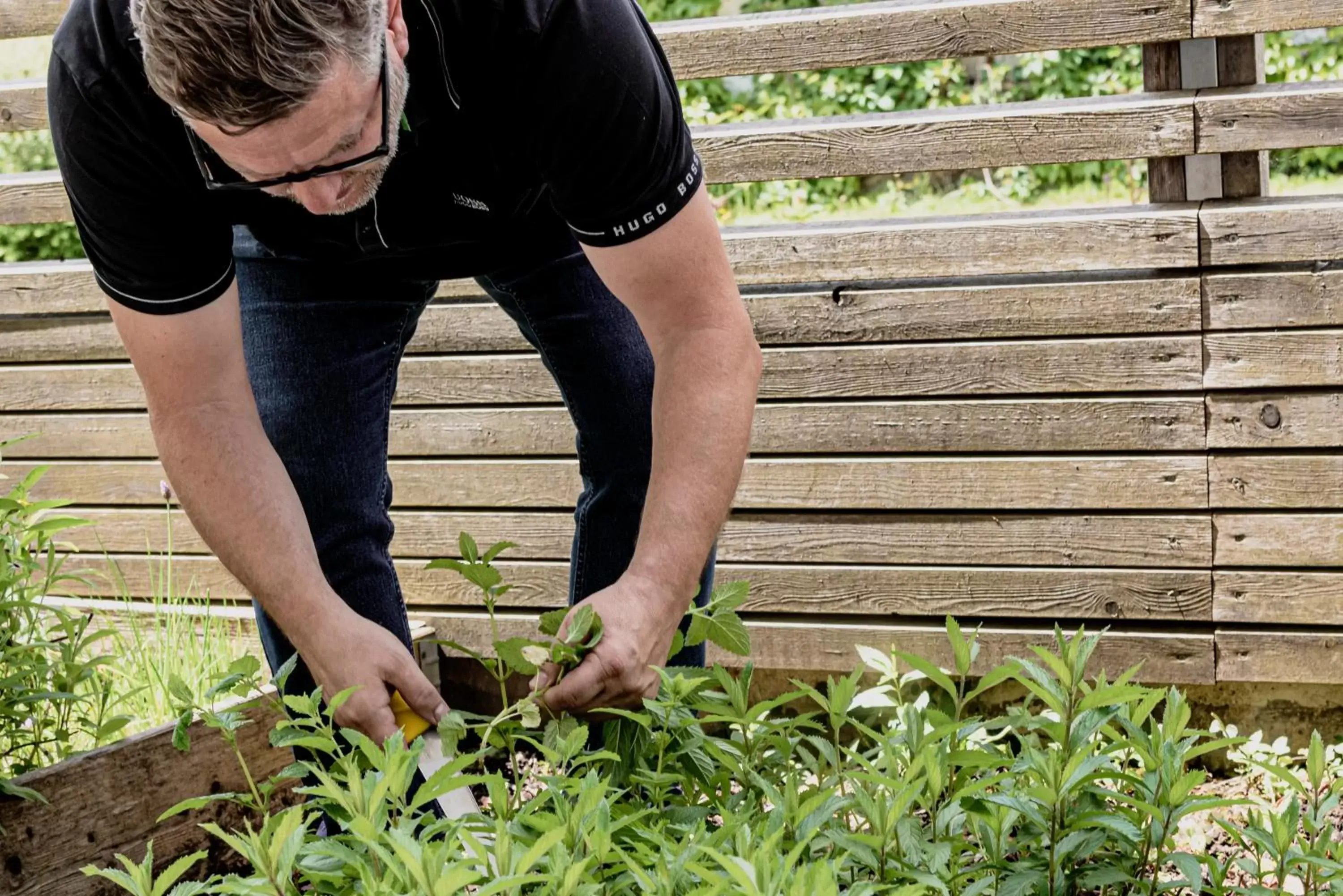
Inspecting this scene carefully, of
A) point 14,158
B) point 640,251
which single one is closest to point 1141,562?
point 640,251

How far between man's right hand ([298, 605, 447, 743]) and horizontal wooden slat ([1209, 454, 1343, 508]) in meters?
1.96

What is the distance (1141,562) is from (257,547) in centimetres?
200

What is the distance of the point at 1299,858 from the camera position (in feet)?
3.55

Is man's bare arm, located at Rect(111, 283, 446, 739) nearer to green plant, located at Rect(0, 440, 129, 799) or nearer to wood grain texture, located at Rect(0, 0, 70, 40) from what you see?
green plant, located at Rect(0, 440, 129, 799)

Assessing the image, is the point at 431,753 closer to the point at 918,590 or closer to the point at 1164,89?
the point at 918,590

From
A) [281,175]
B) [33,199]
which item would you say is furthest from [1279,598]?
[33,199]

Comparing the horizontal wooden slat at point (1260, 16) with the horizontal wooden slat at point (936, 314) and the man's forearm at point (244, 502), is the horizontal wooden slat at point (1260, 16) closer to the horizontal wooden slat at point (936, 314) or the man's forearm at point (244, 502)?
the horizontal wooden slat at point (936, 314)

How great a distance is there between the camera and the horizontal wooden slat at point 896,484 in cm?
299

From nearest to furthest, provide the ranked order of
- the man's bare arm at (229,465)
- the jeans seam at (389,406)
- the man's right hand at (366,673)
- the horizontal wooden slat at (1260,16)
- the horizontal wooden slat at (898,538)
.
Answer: the man's right hand at (366,673), the man's bare arm at (229,465), the jeans seam at (389,406), the horizontal wooden slat at (1260,16), the horizontal wooden slat at (898,538)

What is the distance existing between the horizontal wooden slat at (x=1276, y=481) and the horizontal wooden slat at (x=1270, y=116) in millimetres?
648

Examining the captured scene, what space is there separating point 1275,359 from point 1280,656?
2.14 ft

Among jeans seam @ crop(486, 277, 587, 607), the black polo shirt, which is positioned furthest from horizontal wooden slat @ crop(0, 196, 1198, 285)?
the black polo shirt

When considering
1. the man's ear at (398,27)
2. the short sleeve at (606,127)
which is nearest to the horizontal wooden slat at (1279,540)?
the short sleeve at (606,127)

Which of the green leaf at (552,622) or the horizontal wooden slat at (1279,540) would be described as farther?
the horizontal wooden slat at (1279,540)
